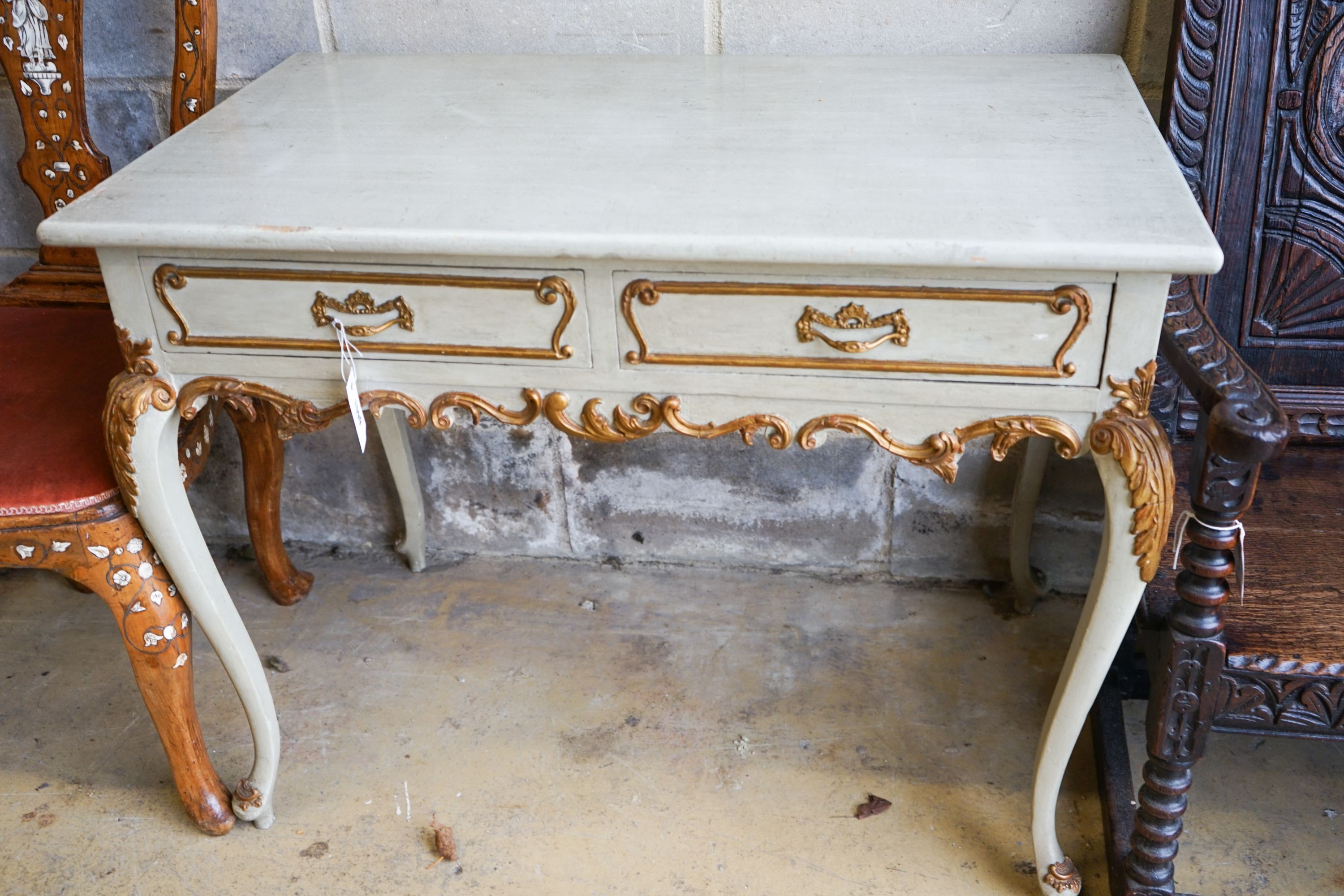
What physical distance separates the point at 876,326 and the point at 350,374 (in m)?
0.56

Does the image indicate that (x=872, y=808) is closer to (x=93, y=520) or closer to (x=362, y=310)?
(x=362, y=310)

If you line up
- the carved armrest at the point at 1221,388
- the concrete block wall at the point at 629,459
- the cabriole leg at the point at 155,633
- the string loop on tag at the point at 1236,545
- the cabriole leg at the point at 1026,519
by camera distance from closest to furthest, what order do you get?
the carved armrest at the point at 1221,388
the string loop on tag at the point at 1236,545
the cabriole leg at the point at 155,633
the concrete block wall at the point at 629,459
the cabriole leg at the point at 1026,519

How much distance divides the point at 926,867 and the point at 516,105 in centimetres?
113

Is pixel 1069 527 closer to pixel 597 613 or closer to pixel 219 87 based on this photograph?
pixel 597 613

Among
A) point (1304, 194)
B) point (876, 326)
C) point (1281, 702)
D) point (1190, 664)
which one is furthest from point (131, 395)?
point (1304, 194)

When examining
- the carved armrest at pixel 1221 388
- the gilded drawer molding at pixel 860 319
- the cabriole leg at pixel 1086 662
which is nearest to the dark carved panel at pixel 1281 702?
the cabriole leg at pixel 1086 662

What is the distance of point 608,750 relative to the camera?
162cm

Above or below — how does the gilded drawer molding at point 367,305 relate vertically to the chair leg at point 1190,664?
above

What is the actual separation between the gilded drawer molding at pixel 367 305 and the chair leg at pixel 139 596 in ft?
0.94

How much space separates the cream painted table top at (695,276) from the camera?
39.4 inches

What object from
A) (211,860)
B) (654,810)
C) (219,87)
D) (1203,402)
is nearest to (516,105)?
(219,87)

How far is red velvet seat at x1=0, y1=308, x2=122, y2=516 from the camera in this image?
1.26 metres

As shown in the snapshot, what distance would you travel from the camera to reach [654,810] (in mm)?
1518

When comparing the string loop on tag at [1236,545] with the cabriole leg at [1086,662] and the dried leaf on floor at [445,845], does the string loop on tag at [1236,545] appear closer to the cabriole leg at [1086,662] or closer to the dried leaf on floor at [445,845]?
the cabriole leg at [1086,662]
